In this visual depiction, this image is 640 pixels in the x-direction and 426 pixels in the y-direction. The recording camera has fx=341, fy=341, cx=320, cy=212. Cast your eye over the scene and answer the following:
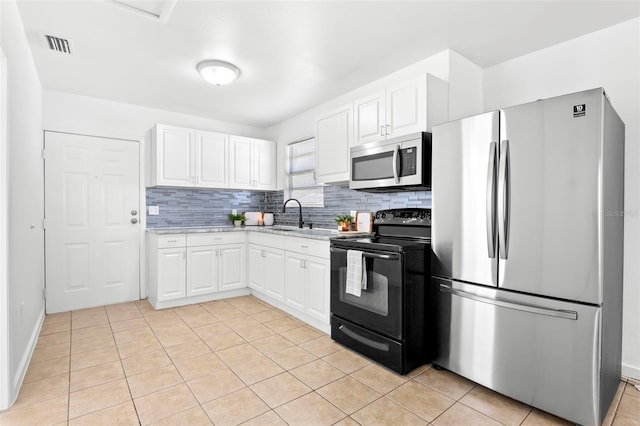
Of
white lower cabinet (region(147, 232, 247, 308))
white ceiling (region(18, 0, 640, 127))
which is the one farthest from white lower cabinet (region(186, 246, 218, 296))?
white ceiling (region(18, 0, 640, 127))

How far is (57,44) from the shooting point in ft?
8.84

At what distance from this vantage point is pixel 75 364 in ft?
8.11

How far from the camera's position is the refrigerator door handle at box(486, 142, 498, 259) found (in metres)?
2.04

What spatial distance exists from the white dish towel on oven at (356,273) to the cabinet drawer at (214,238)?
2099 millimetres

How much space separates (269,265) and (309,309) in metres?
0.87

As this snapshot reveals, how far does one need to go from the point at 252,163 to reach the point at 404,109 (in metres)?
2.70

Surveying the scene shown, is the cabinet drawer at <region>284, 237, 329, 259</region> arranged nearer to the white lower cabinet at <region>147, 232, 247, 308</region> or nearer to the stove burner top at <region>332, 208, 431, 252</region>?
the stove burner top at <region>332, 208, 431, 252</region>

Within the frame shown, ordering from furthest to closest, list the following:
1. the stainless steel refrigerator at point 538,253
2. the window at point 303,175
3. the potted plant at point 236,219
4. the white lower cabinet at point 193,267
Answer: the potted plant at point 236,219, the window at point 303,175, the white lower cabinet at point 193,267, the stainless steel refrigerator at point 538,253

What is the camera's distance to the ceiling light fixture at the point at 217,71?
2.99m

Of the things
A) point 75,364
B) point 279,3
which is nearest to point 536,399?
point 279,3

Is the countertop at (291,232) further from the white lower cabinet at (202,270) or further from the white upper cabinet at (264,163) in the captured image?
the white upper cabinet at (264,163)

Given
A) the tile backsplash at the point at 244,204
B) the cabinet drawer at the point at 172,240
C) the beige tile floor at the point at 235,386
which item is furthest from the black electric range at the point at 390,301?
the cabinet drawer at the point at 172,240

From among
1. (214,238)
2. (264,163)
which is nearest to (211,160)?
(264,163)

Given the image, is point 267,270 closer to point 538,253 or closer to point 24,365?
point 24,365
